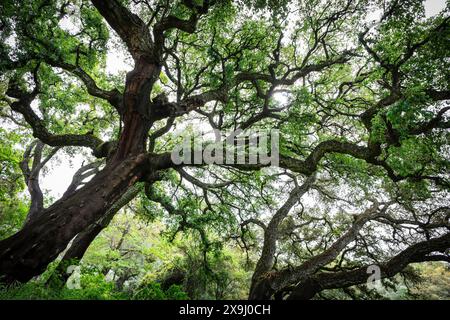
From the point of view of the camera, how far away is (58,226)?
3.97 m

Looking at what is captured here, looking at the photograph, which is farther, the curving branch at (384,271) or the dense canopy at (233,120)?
the curving branch at (384,271)

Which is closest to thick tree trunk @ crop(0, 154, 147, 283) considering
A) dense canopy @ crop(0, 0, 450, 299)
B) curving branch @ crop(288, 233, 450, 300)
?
dense canopy @ crop(0, 0, 450, 299)

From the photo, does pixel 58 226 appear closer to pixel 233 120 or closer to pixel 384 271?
pixel 233 120

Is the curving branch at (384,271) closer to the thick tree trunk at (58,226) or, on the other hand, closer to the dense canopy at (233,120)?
the dense canopy at (233,120)

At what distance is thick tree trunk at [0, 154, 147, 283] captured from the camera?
11.7 feet

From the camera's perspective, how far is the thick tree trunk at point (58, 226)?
356cm

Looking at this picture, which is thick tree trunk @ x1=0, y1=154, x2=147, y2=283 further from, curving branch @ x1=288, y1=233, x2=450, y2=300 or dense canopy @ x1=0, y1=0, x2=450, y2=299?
curving branch @ x1=288, y1=233, x2=450, y2=300

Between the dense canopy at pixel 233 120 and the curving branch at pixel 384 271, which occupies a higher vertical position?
the dense canopy at pixel 233 120

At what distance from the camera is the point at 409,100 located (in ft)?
13.1

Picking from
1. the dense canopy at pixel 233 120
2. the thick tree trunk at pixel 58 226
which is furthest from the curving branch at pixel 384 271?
the thick tree trunk at pixel 58 226
